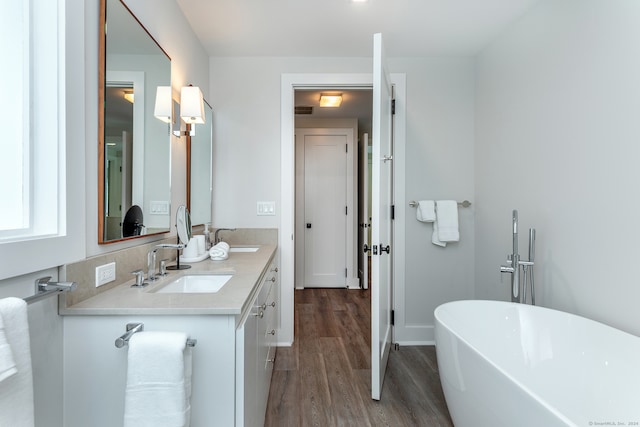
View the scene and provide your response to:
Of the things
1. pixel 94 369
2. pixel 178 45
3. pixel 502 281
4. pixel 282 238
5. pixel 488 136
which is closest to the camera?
pixel 94 369

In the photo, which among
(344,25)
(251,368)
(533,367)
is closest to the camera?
(251,368)

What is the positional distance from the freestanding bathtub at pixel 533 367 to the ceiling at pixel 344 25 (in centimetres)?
184

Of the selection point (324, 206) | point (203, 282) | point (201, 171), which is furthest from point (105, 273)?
point (324, 206)

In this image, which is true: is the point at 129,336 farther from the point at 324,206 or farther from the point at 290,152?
the point at 324,206

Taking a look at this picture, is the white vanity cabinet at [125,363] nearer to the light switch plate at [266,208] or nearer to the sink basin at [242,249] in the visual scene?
the sink basin at [242,249]

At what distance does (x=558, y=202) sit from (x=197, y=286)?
2.02 meters

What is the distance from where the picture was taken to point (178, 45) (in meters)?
2.04

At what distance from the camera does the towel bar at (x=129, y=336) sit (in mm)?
958

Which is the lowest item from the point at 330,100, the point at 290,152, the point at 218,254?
the point at 218,254

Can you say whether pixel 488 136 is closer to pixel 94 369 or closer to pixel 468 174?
pixel 468 174

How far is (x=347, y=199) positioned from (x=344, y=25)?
2600mm

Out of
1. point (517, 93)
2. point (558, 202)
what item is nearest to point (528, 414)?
point (558, 202)

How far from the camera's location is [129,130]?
4.71ft

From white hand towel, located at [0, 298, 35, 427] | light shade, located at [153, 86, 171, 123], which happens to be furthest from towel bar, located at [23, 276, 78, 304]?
light shade, located at [153, 86, 171, 123]
